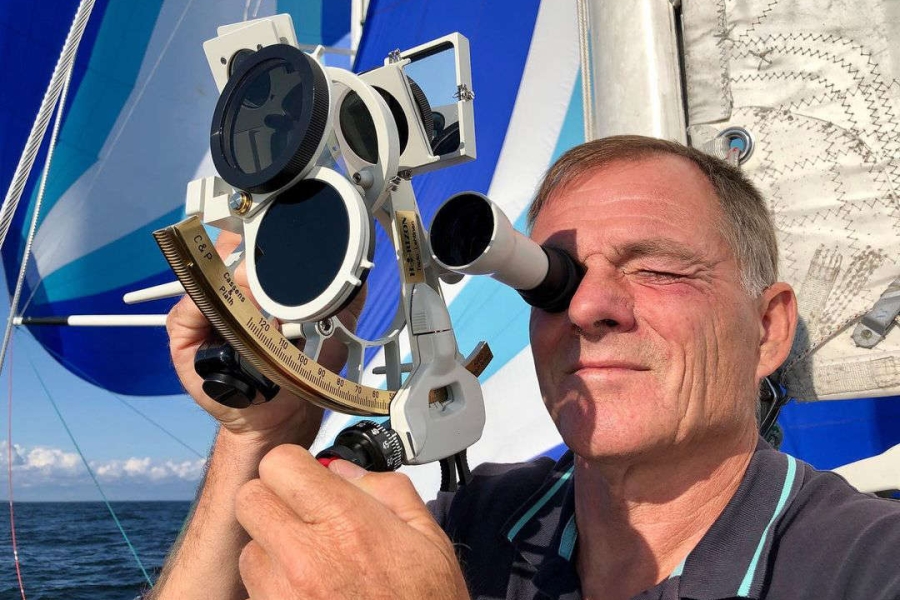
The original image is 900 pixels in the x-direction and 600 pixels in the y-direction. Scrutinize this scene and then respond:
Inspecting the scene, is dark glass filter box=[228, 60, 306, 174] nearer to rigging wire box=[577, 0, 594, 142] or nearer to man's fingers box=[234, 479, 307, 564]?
man's fingers box=[234, 479, 307, 564]

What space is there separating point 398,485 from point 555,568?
1.67 ft

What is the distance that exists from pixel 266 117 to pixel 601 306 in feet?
1.39

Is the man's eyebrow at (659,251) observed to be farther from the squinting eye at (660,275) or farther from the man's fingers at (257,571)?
the man's fingers at (257,571)

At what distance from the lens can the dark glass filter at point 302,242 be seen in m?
0.74

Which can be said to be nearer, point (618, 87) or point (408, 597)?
point (408, 597)

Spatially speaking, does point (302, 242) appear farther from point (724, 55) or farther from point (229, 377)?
point (724, 55)

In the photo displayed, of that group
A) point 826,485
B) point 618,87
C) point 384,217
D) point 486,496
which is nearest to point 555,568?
point 486,496

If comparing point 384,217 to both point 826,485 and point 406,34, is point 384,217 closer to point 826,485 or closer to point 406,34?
point 826,485

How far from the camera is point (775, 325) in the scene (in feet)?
3.79

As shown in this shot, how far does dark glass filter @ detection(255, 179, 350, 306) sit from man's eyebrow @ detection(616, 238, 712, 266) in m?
0.41

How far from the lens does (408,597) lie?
1.95ft

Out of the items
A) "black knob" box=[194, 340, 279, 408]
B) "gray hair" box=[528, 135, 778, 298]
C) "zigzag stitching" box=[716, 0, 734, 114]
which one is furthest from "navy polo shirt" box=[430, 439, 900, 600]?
"zigzag stitching" box=[716, 0, 734, 114]

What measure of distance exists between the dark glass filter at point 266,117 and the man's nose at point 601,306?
386mm

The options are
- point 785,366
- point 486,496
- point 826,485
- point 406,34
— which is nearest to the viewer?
point 826,485
